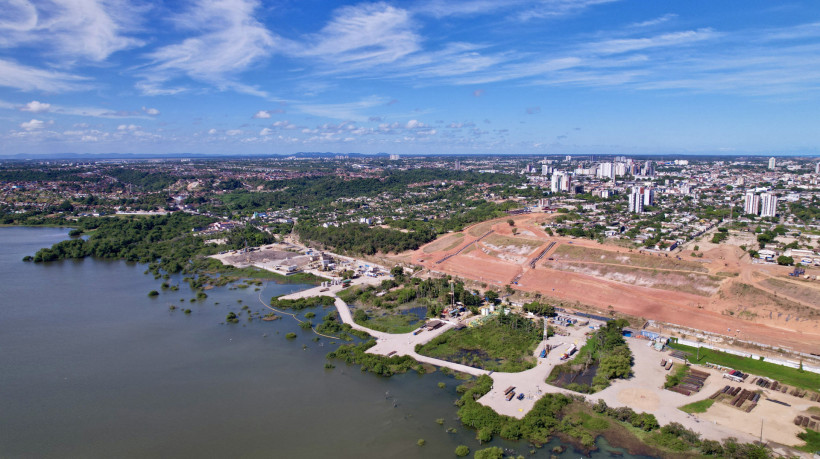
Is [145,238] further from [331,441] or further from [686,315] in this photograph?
[686,315]

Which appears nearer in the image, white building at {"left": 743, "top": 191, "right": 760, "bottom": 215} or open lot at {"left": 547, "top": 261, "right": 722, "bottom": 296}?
open lot at {"left": 547, "top": 261, "right": 722, "bottom": 296}

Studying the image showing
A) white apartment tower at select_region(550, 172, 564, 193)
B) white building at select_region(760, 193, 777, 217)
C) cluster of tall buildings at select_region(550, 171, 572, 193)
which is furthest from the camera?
white apartment tower at select_region(550, 172, 564, 193)

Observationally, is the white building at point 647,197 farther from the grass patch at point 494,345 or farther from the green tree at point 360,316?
the green tree at point 360,316

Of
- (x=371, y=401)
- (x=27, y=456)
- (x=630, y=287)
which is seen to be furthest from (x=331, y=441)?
(x=630, y=287)

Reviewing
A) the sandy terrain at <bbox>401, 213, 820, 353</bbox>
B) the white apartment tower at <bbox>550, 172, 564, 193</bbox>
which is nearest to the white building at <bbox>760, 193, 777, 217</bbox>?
the sandy terrain at <bbox>401, 213, 820, 353</bbox>

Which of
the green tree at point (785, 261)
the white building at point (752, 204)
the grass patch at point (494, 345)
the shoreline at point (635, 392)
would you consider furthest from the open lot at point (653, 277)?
the white building at point (752, 204)

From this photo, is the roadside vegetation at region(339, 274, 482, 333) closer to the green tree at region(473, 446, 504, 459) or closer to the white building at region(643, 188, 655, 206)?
the green tree at region(473, 446, 504, 459)
